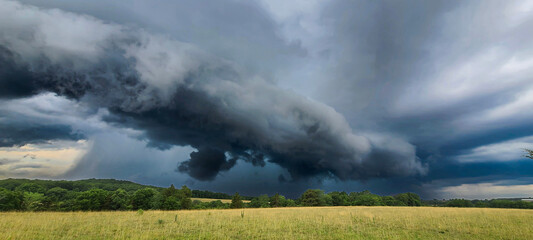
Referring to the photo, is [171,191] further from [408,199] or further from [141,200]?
[408,199]

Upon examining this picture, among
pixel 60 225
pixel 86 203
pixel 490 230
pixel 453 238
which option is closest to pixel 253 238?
pixel 453 238

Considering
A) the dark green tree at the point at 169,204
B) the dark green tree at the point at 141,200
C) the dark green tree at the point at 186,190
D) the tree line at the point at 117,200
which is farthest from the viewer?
the dark green tree at the point at 186,190

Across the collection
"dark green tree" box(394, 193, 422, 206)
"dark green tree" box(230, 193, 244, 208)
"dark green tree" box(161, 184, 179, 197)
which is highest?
"dark green tree" box(161, 184, 179, 197)

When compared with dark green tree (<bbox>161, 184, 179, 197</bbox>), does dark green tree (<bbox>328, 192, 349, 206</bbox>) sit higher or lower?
lower

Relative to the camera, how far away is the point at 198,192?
173125mm

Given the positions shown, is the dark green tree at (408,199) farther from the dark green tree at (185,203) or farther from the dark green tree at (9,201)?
the dark green tree at (9,201)

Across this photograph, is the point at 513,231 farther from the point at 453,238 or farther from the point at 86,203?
the point at 86,203

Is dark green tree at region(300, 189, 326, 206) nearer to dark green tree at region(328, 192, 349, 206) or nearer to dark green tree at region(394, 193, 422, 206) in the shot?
dark green tree at region(328, 192, 349, 206)

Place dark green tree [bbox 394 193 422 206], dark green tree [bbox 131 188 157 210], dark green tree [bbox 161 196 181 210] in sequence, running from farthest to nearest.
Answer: dark green tree [bbox 394 193 422 206], dark green tree [bbox 131 188 157 210], dark green tree [bbox 161 196 181 210]

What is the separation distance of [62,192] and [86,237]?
8797 centimetres

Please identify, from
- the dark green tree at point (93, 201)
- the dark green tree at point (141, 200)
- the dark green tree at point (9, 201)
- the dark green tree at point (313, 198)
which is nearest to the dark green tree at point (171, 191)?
the dark green tree at point (141, 200)

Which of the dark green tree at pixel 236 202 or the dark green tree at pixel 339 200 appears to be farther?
the dark green tree at pixel 339 200

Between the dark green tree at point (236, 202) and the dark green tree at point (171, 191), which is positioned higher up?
the dark green tree at point (171, 191)

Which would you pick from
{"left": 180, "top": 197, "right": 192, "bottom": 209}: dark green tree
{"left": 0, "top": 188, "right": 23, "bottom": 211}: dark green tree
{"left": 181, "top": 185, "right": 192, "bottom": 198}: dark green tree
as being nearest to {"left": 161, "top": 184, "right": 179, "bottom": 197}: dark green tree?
{"left": 181, "top": 185, "right": 192, "bottom": 198}: dark green tree
